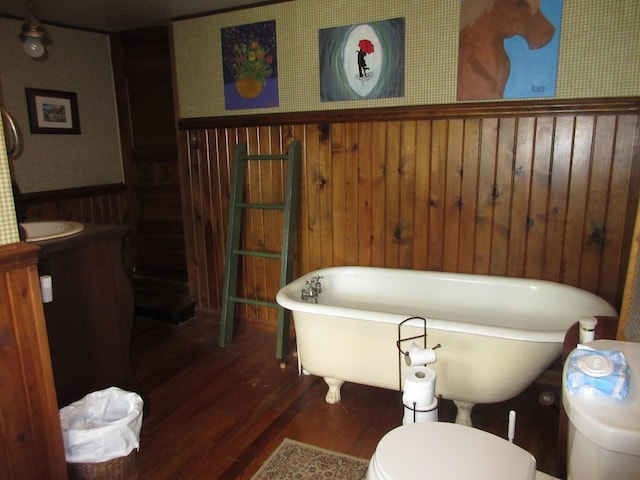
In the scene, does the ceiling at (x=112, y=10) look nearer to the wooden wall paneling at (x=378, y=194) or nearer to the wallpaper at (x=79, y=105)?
the wallpaper at (x=79, y=105)

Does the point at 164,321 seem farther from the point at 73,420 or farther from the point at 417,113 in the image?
the point at 417,113

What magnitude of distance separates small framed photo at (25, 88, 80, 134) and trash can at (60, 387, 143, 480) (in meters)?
A: 2.40

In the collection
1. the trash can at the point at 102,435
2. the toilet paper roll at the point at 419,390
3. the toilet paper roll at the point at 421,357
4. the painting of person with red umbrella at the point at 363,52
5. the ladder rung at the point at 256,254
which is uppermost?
the painting of person with red umbrella at the point at 363,52

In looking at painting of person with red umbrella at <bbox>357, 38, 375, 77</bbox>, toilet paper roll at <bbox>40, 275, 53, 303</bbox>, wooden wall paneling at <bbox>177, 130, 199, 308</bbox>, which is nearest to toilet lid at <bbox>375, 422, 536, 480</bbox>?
toilet paper roll at <bbox>40, 275, 53, 303</bbox>

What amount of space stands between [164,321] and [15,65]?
2.09 meters

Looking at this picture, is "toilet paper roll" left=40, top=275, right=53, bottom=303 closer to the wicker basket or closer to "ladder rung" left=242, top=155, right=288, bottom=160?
the wicker basket

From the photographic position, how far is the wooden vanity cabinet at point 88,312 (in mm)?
1875

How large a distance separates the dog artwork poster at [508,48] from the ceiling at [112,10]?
1318 millimetres

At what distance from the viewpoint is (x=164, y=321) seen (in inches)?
138

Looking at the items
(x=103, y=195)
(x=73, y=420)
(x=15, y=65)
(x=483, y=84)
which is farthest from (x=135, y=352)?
(x=483, y=84)

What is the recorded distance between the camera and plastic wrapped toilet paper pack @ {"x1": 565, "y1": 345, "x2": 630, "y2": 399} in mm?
1036

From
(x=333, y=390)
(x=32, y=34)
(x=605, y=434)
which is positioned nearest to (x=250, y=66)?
(x=32, y=34)

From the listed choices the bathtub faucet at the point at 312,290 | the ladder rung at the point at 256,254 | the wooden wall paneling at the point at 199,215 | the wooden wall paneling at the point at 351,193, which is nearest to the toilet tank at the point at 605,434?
the bathtub faucet at the point at 312,290

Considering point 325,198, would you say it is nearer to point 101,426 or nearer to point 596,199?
point 596,199
